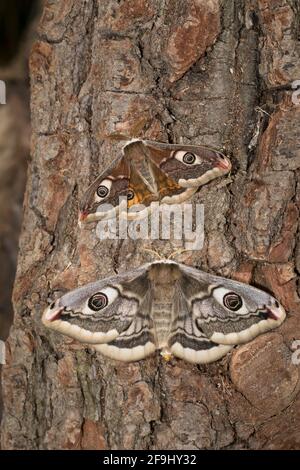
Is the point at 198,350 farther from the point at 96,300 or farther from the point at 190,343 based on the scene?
the point at 96,300

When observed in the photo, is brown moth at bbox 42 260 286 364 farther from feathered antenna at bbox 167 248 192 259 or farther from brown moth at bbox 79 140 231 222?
A: brown moth at bbox 79 140 231 222

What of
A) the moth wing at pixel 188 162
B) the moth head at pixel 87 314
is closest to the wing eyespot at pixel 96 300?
the moth head at pixel 87 314

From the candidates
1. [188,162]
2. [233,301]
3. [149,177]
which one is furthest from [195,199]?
[233,301]

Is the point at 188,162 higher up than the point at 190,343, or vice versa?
the point at 188,162

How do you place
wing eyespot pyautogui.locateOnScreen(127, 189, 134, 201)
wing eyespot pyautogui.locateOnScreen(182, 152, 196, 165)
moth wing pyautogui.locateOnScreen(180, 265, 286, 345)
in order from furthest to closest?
wing eyespot pyautogui.locateOnScreen(127, 189, 134, 201) → wing eyespot pyautogui.locateOnScreen(182, 152, 196, 165) → moth wing pyautogui.locateOnScreen(180, 265, 286, 345)

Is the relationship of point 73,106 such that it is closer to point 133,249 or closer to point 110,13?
point 110,13

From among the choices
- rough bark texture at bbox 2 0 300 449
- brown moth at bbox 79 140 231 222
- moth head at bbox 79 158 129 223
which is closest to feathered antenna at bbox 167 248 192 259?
rough bark texture at bbox 2 0 300 449
